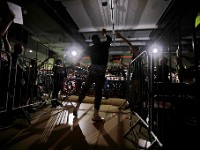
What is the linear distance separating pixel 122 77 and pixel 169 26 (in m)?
6.36

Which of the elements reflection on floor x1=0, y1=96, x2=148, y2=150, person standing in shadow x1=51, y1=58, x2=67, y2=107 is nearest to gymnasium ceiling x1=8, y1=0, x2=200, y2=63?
person standing in shadow x1=51, y1=58, x2=67, y2=107

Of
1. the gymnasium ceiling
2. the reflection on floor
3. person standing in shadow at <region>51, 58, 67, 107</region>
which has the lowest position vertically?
the reflection on floor

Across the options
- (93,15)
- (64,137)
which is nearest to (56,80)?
(64,137)

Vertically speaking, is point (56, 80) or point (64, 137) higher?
→ point (56, 80)

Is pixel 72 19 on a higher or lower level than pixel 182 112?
higher

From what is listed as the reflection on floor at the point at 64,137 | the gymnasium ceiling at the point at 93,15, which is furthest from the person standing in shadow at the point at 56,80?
the gymnasium ceiling at the point at 93,15

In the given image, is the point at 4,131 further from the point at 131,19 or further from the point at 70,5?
the point at 131,19

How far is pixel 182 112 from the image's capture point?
5.66 feet

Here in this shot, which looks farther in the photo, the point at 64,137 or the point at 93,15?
the point at 93,15

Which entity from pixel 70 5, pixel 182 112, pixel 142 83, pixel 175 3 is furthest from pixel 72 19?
pixel 182 112

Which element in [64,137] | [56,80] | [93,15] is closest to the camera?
[64,137]

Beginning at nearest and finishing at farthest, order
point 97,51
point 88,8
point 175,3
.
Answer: point 97,51, point 175,3, point 88,8

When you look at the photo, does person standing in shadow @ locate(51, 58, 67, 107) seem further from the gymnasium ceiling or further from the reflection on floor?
the gymnasium ceiling

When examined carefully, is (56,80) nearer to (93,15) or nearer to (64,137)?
(64,137)
